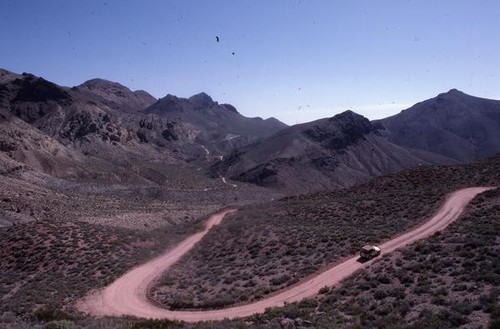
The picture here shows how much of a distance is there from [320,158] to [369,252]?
114 metres

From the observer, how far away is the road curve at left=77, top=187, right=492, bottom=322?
2127cm

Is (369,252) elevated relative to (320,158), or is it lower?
lower

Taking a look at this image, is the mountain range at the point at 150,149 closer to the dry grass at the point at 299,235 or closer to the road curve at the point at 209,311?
the dry grass at the point at 299,235

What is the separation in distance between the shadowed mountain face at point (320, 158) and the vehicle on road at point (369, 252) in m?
87.2

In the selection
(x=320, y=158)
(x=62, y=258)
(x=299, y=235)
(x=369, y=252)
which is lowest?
(x=369, y=252)

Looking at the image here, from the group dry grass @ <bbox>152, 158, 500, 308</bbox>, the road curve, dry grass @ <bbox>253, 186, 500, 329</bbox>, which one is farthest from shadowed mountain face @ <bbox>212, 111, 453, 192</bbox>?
dry grass @ <bbox>253, 186, 500, 329</bbox>

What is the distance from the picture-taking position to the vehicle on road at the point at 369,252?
24936 mm

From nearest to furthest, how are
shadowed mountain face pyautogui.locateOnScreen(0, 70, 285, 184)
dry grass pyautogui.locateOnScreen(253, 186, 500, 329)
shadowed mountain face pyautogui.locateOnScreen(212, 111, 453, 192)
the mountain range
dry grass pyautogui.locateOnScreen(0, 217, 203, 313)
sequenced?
dry grass pyautogui.locateOnScreen(253, 186, 500, 329) < dry grass pyautogui.locateOnScreen(0, 217, 203, 313) < shadowed mountain face pyautogui.locateOnScreen(0, 70, 285, 184) < the mountain range < shadowed mountain face pyautogui.locateOnScreen(212, 111, 453, 192)

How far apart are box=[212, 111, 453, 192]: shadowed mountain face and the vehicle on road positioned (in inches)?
3433

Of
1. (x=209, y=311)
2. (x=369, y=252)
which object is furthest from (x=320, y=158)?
(x=209, y=311)

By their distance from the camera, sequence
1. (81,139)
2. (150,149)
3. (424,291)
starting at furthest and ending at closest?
1. (150,149)
2. (81,139)
3. (424,291)

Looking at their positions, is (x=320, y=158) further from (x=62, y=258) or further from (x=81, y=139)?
(x=62, y=258)

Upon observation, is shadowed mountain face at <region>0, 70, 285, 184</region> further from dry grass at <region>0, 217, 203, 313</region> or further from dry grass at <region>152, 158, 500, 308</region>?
dry grass at <region>152, 158, 500, 308</region>

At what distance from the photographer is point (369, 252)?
25.1 meters
